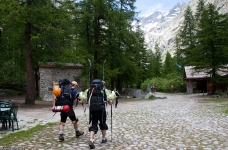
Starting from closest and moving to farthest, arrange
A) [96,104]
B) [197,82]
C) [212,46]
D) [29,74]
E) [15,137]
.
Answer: [96,104], [15,137], [29,74], [212,46], [197,82]

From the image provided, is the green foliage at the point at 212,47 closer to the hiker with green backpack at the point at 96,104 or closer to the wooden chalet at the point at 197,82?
the wooden chalet at the point at 197,82

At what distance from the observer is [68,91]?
22.4ft

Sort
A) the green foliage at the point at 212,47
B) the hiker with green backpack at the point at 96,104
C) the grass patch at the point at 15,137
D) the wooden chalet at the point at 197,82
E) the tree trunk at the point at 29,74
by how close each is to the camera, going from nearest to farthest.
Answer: the hiker with green backpack at the point at 96,104 → the grass patch at the point at 15,137 → the tree trunk at the point at 29,74 → the green foliage at the point at 212,47 → the wooden chalet at the point at 197,82

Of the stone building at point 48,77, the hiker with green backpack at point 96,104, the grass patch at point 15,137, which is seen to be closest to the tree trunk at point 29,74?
the stone building at point 48,77

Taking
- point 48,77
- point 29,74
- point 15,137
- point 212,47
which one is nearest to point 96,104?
point 15,137

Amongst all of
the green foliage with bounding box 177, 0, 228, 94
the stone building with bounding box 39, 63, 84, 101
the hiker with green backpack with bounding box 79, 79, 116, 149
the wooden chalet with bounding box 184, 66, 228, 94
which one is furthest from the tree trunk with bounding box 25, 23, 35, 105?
the wooden chalet with bounding box 184, 66, 228, 94

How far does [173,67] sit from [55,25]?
176 ft

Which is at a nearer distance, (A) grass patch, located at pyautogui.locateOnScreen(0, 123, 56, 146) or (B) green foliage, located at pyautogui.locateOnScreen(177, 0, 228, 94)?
(A) grass patch, located at pyautogui.locateOnScreen(0, 123, 56, 146)

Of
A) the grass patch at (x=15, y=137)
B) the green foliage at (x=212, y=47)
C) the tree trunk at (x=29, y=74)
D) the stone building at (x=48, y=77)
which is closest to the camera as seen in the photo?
the grass patch at (x=15, y=137)

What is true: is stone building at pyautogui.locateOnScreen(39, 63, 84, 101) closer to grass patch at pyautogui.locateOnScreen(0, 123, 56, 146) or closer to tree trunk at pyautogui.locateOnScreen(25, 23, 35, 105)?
tree trunk at pyautogui.locateOnScreen(25, 23, 35, 105)

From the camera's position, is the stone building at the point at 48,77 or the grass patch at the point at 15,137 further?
the stone building at the point at 48,77

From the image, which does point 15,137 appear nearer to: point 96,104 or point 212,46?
point 96,104

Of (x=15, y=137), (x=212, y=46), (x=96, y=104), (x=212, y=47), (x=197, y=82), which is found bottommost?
(x=15, y=137)

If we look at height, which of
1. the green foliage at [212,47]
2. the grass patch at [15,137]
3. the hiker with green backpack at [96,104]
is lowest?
the grass patch at [15,137]
